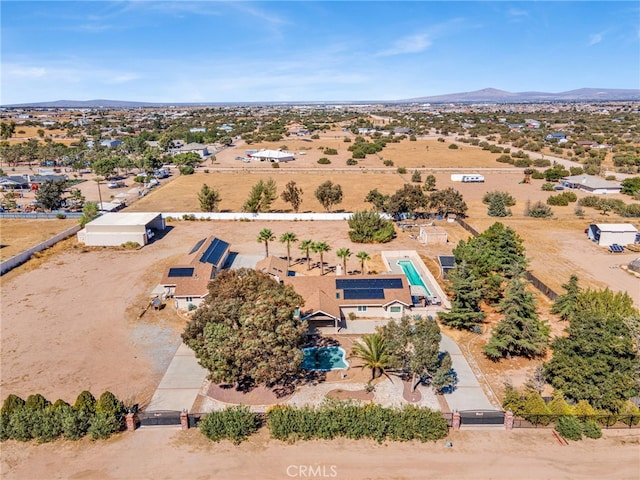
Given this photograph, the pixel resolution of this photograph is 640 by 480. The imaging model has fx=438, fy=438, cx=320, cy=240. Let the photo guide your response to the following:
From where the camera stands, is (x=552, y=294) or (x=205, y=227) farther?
(x=205, y=227)

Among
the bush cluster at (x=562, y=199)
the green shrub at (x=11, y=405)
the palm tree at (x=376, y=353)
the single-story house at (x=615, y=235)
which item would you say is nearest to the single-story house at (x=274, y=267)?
the palm tree at (x=376, y=353)

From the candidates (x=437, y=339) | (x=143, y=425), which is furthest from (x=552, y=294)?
(x=143, y=425)

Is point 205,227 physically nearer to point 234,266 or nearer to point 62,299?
point 234,266

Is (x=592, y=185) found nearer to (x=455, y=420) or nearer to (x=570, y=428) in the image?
(x=570, y=428)

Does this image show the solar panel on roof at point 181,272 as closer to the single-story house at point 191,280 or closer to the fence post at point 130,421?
the single-story house at point 191,280

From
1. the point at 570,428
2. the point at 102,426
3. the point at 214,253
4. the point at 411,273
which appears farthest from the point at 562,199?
the point at 102,426

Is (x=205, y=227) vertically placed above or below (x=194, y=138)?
below
